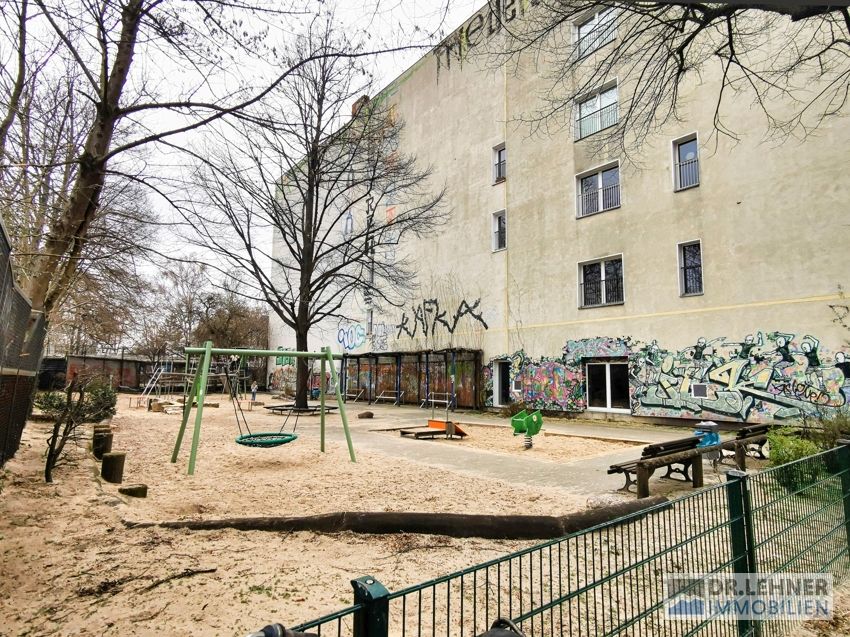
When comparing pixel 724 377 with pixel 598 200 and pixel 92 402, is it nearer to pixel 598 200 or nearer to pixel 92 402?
pixel 598 200

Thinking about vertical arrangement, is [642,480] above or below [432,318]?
below

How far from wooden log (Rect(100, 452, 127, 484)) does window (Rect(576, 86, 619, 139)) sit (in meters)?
18.1

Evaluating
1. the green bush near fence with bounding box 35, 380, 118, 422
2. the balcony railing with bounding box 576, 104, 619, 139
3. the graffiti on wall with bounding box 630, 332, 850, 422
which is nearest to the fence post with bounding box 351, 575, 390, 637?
the green bush near fence with bounding box 35, 380, 118, 422

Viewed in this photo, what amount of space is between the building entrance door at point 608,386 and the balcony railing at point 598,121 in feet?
30.0

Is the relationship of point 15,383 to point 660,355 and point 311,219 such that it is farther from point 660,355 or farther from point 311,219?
point 660,355

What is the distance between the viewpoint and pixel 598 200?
18.8 meters

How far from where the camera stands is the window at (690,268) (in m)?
15.5

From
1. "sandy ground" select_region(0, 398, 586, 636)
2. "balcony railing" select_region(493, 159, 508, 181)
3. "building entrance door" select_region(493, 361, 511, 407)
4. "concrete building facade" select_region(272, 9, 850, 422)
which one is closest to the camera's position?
"sandy ground" select_region(0, 398, 586, 636)

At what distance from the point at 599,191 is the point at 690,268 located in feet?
16.1

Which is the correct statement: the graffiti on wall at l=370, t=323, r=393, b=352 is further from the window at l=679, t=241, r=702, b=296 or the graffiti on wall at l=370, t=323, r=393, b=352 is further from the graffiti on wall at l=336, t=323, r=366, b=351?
the window at l=679, t=241, r=702, b=296

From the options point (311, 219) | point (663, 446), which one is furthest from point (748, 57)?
point (311, 219)

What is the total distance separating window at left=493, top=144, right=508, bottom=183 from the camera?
23.6m

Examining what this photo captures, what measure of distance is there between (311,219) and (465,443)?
12974 millimetres

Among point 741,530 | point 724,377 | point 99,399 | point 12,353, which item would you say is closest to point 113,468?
point 12,353
